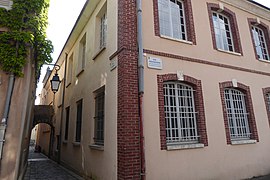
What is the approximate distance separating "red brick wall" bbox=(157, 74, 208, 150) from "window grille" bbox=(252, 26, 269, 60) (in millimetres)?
4622

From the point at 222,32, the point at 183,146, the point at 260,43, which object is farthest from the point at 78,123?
the point at 260,43

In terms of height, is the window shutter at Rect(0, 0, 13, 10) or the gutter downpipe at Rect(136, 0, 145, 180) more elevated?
the window shutter at Rect(0, 0, 13, 10)

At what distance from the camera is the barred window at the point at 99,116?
6809 mm

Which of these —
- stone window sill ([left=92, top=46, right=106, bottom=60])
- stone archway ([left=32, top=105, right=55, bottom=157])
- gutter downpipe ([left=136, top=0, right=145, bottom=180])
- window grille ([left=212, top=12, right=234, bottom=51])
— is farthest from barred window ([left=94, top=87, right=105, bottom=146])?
stone archway ([left=32, top=105, right=55, bottom=157])

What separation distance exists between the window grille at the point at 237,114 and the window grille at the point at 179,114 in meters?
1.70

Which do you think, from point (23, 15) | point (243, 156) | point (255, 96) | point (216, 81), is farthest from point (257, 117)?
point (23, 15)

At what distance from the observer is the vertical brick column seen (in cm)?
476

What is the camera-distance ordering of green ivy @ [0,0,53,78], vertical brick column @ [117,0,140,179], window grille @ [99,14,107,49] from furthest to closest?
window grille @ [99,14,107,49]
vertical brick column @ [117,0,140,179]
green ivy @ [0,0,53,78]

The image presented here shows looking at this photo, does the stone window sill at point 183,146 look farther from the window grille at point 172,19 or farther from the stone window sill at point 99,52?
the stone window sill at point 99,52

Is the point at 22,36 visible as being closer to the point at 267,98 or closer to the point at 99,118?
the point at 99,118

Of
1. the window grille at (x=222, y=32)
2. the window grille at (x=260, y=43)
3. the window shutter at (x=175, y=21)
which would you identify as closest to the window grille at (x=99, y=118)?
the window shutter at (x=175, y=21)

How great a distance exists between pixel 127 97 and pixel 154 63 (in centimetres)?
139

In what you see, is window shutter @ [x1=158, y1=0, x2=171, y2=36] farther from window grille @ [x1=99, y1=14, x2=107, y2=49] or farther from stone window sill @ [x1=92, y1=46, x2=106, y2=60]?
window grille @ [x1=99, y1=14, x2=107, y2=49]

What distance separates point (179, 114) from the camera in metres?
6.01
